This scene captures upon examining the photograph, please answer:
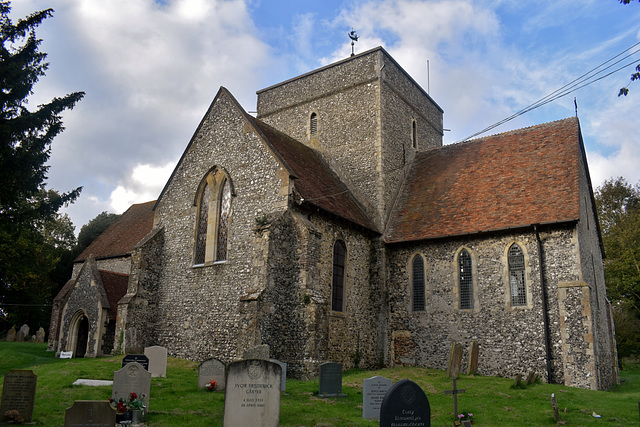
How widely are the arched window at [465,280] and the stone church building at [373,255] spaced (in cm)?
4

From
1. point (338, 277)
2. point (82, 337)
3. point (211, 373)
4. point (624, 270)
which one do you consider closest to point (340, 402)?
point (211, 373)

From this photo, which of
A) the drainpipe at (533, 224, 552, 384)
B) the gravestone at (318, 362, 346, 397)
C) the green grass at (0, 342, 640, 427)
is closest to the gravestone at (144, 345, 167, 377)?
the green grass at (0, 342, 640, 427)

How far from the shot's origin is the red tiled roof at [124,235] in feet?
93.8

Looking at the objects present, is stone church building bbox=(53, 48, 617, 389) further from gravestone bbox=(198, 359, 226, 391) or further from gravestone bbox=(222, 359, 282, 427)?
gravestone bbox=(222, 359, 282, 427)

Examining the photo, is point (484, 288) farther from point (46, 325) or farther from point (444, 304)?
point (46, 325)

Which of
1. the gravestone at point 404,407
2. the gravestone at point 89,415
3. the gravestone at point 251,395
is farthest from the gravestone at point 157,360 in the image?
the gravestone at point 404,407

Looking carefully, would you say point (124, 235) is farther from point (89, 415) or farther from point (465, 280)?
point (89, 415)

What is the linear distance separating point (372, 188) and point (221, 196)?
6.75 meters

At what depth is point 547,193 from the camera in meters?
18.4

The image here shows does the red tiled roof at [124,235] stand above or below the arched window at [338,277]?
above

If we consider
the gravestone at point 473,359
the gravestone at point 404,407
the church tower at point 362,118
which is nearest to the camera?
the gravestone at point 404,407

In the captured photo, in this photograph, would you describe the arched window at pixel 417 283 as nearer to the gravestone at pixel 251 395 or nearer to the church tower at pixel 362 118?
the church tower at pixel 362 118

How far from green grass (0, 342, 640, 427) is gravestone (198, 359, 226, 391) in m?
0.33

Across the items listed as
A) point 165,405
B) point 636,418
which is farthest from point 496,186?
point 165,405
